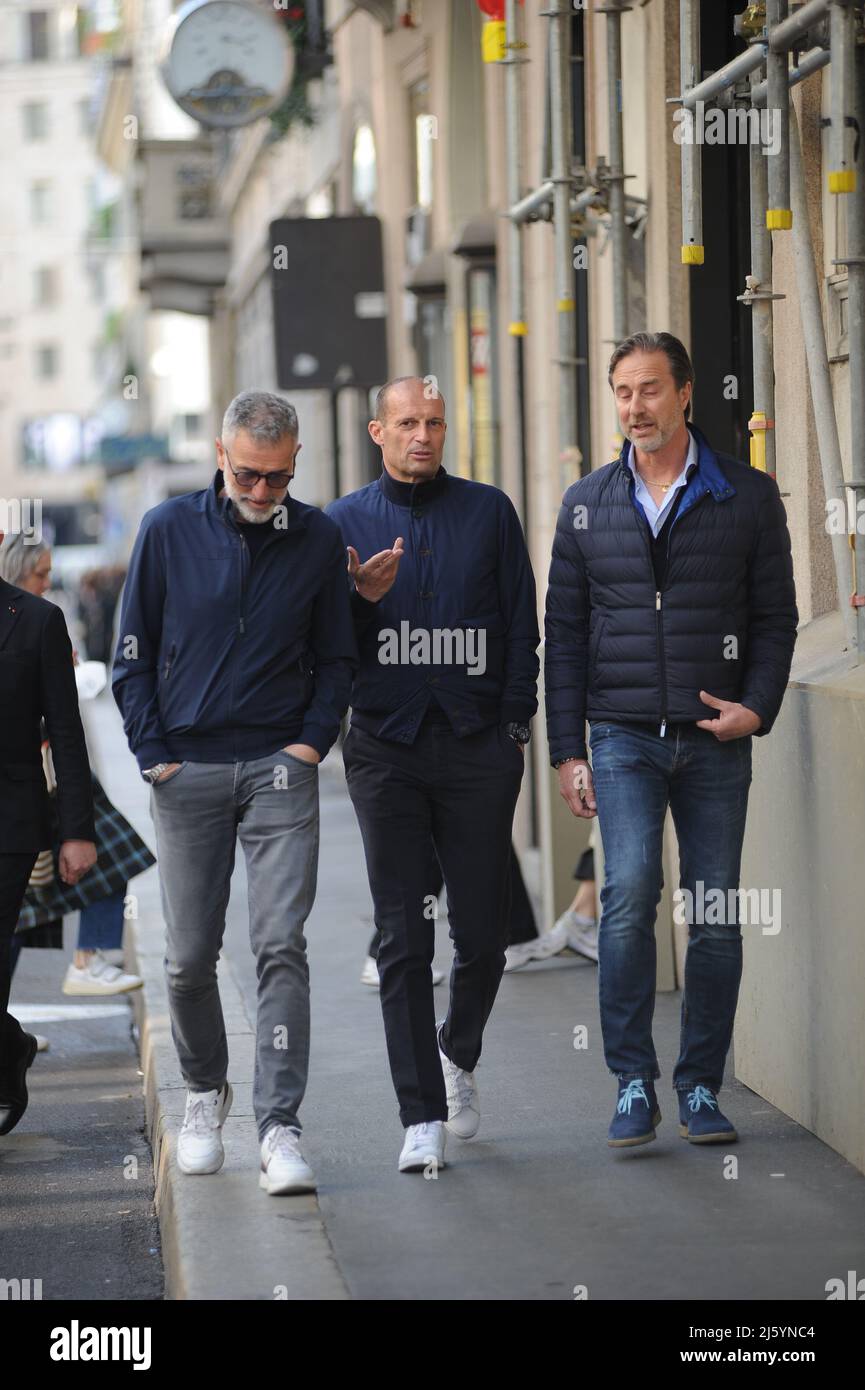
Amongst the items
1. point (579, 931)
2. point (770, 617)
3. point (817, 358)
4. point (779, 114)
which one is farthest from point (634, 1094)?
point (579, 931)

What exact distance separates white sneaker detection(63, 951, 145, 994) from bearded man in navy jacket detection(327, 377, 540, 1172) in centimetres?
382

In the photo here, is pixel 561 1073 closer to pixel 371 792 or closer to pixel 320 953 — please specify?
pixel 371 792

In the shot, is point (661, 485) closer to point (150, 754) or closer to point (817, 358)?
point (817, 358)

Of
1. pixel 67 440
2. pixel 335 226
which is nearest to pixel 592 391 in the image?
pixel 335 226

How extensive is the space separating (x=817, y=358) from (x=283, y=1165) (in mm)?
2599

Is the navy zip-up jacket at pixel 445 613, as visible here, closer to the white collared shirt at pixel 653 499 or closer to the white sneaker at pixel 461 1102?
the white collared shirt at pixel 653 499

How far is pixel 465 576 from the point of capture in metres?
5.91

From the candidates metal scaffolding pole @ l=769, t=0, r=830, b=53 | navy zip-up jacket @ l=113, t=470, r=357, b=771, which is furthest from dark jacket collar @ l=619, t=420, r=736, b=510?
metal scaffolding pole @ l=769, t=0, r=830, b=53

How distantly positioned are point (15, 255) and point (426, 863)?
3937 inches

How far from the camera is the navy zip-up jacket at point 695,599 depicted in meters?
5.79

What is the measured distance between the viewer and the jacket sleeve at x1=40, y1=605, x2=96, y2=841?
6648 mm

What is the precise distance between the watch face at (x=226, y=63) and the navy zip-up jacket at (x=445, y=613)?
36.3 feet

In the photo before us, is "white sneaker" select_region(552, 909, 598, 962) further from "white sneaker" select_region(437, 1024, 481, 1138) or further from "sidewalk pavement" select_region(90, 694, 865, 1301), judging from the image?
"white sneaker" select_region(437, 1024, 481, 1138)

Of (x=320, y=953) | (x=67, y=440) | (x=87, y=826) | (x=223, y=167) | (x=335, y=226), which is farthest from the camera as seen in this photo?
(x=67, y=440)
